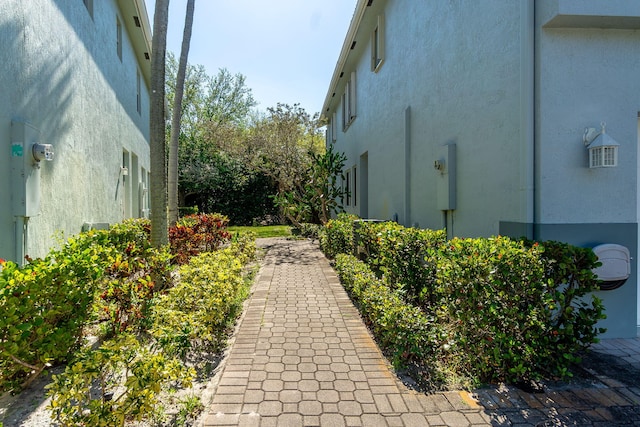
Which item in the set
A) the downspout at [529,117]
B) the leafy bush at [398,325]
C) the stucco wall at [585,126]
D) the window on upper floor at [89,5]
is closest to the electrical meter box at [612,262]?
the stucco wall at [585,126]

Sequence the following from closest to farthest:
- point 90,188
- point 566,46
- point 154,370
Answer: point 154,370 < point 566,46 < point 90,188

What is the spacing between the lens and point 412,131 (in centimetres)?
791

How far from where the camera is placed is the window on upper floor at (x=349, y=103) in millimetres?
14070

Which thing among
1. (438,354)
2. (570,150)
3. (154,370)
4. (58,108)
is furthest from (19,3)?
(570,150)

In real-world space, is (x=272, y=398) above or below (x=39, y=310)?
below

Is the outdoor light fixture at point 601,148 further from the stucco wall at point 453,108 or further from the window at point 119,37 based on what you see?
the window at point 119,37

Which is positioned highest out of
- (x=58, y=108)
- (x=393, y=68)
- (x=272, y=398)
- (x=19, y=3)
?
(x=393, y=68)

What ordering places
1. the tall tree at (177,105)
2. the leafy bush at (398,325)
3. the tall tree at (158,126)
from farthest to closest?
the tall tree at (177,105), the tall tree at (158,126), the leafy bush at (398,325)

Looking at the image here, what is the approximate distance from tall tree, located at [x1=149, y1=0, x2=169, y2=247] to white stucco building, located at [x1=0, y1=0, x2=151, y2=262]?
4.17 feet

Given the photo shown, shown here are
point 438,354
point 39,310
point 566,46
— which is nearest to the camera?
point 39,310

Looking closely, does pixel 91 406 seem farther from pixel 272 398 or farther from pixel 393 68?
pixel 393 68

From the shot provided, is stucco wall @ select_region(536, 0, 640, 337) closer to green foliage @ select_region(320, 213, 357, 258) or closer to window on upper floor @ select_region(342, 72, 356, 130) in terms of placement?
green foliage @ select_region(320, 213, 357, 258)

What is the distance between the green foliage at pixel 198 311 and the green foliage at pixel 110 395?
0.61m

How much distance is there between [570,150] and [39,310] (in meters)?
5.39
